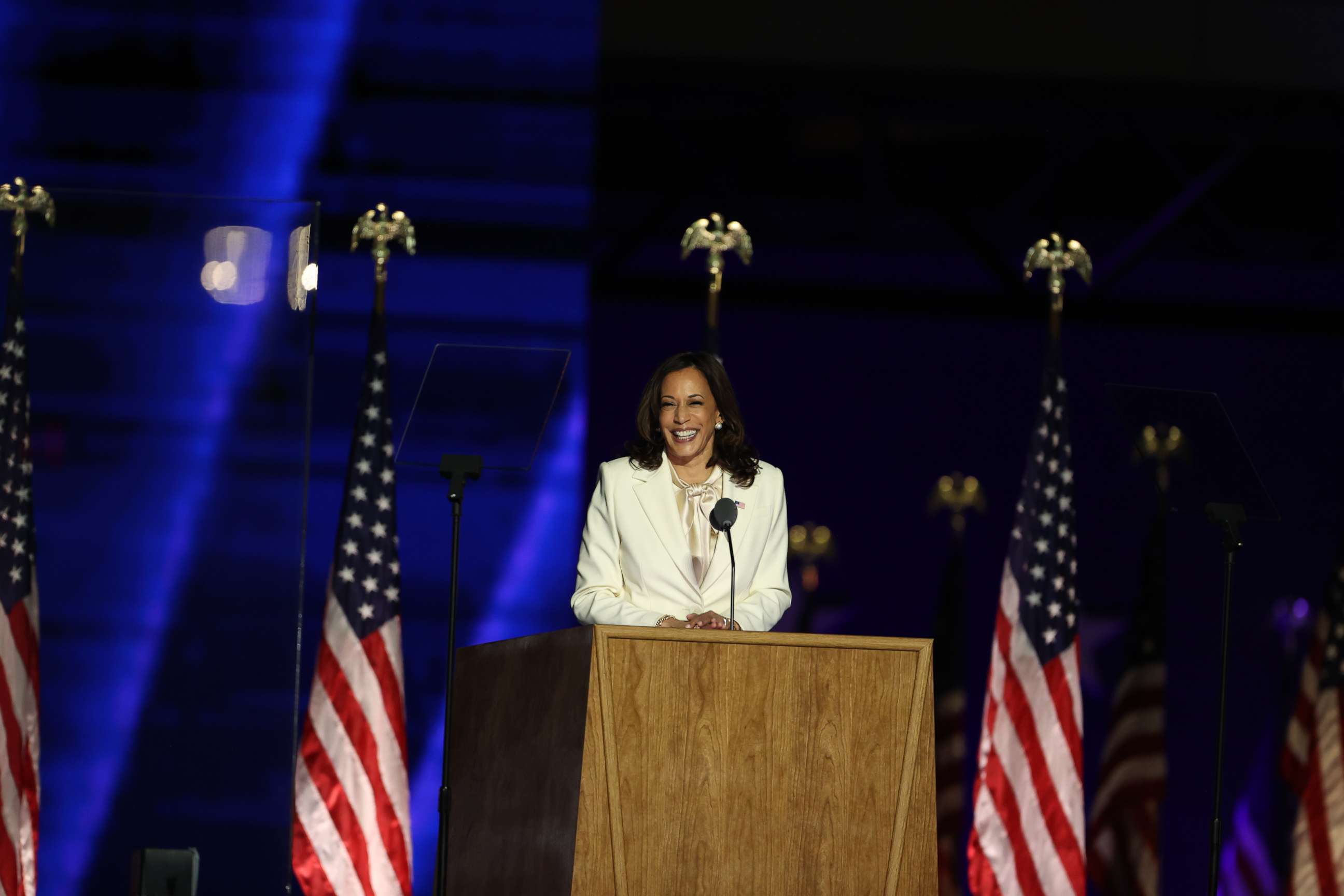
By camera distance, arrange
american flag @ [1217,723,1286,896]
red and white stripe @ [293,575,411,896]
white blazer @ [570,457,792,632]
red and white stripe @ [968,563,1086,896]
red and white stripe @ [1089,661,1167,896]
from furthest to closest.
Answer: american flag @ [1217,723,1286,896] → red and white stripe @ [1089,661,1167,896] → red and white stripe @ [968,563,1086,896] → red and white stripe @ [293,575,411,896] → white blazer @ [570,457,792,632]

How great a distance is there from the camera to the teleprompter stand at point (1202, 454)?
183 inches

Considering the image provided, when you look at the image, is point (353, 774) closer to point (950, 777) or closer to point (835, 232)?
point (950, 777)

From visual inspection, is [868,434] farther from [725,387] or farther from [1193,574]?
[725,387]

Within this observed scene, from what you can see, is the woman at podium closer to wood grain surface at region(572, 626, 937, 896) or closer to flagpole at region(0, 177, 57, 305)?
wood grain surface at region(572, 626, 937, 896)

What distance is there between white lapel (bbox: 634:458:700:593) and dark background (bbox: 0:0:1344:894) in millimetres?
1842

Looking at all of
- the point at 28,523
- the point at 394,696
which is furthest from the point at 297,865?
the point at 28,523

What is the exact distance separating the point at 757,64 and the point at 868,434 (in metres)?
1.52

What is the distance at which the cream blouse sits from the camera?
3865 millimetres

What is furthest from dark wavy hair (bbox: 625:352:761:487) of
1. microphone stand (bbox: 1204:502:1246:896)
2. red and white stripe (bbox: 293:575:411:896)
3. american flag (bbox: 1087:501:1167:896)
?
american flag (bbox: 1087:501:1167:896)

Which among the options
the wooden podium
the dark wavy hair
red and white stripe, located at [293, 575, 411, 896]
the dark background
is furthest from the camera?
the dark background

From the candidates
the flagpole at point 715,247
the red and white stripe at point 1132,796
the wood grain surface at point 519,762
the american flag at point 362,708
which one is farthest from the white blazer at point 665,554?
the red and white stripe at point 1132,796

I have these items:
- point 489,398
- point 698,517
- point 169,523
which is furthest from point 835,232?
point 169,523

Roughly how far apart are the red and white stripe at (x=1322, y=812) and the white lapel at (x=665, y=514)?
3363mm

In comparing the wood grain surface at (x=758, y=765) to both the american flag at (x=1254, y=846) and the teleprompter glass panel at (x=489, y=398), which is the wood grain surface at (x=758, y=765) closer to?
the teleprompter glass panel at (x=489, y=398)
